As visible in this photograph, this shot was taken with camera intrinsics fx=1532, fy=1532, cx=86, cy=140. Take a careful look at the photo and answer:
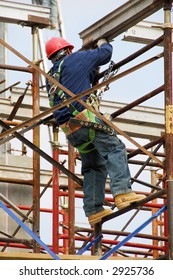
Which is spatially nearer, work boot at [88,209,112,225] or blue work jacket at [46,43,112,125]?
blue work jacket at [46,43,112,125]

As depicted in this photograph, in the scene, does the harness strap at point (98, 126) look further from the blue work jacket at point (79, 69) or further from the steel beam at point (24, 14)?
the steel beam at point (24, 14)

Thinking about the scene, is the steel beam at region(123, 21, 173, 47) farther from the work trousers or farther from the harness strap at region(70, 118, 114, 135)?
the harness strap at region(70, 118, 114, 135)

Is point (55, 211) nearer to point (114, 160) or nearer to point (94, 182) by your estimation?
point (94, 182)

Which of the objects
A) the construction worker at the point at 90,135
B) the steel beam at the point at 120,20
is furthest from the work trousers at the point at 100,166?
the steel beam at the point at 120,20

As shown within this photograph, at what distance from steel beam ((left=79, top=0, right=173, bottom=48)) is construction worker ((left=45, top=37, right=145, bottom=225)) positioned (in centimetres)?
18

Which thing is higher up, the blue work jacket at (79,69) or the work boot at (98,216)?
the blue work jacket at (79,69)

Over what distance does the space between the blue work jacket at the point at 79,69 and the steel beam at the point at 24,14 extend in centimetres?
216

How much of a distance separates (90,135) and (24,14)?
9.62 feet

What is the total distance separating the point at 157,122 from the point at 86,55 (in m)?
7.15

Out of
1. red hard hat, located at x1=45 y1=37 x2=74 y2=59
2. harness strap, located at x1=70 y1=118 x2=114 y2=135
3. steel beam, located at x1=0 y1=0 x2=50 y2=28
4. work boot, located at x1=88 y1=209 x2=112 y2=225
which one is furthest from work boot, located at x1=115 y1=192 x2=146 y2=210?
steel beam, located at x1=0 y1=0 x2=50 y2=28

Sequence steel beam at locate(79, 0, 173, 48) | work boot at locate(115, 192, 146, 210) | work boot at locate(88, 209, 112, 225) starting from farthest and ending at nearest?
work boot at locate(88, 209, 112, 225) → steel beam at locate(79, 0, 173, 48) → work boot at locate(115, 192, 146, 210)

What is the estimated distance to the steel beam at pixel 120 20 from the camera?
16.5m

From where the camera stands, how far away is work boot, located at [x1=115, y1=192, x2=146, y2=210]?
52.8 ft

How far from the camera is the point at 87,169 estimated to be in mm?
16922
